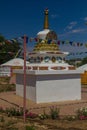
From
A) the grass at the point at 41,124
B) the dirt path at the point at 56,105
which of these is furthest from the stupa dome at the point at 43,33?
the grass at the point at 41,124

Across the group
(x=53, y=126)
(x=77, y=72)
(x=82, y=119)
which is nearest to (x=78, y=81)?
(x=77, y=72)

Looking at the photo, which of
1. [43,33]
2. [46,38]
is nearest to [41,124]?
[46,38]

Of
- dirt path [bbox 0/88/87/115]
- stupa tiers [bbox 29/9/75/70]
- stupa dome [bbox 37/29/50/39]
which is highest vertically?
stupa dome [bbox 37/29/50/39]

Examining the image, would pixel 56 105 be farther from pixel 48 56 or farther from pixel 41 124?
pixel 41 124

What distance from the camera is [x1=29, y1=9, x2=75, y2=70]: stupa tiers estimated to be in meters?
18.5

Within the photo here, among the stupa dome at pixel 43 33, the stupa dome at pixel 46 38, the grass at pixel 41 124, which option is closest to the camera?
the grass at pixel 41 124

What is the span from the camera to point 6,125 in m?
9.97

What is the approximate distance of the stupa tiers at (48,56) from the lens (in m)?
18.5

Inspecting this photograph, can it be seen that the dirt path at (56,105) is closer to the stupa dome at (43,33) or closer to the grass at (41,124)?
the grass at (41,124)

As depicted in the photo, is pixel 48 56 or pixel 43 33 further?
pixel 43 33

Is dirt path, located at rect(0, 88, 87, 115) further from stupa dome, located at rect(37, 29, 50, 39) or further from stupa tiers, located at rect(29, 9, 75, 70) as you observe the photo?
stupa dome, located at rect(37, 29, 50, 39)

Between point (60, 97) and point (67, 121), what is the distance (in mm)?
6013

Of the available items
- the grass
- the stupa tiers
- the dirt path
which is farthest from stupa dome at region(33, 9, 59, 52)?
the grass

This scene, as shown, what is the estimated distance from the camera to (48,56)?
742 inches
